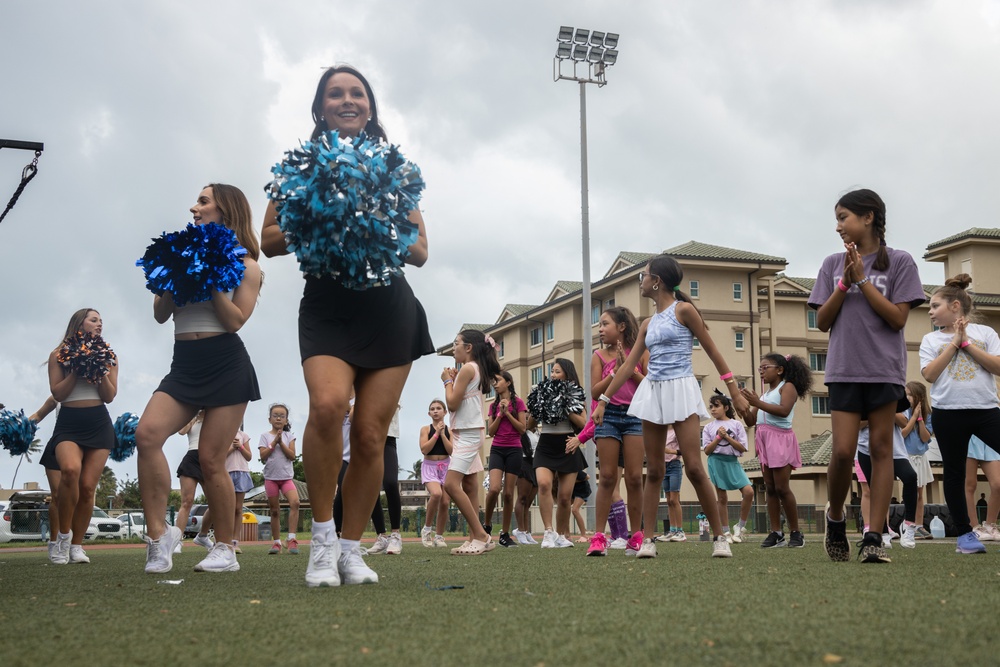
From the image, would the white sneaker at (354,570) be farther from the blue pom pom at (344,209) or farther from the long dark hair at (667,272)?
the long dark hair at (667,272)

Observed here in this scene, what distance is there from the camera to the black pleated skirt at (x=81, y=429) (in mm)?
8406

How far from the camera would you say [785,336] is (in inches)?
2272

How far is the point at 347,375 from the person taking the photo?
4602 mm

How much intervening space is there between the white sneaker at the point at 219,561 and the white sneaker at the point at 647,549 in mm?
2942

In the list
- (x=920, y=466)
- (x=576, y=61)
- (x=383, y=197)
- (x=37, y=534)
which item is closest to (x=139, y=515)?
(x=37, y=534)

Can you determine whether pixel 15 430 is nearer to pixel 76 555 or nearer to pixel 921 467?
pixel 76 555

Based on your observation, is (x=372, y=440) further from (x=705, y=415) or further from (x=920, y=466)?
(x=920, y=466)

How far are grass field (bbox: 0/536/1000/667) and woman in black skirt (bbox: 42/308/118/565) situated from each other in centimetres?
328

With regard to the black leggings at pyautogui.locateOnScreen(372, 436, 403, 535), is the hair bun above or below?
above

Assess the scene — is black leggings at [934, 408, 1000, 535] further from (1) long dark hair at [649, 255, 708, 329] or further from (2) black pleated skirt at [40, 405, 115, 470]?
(2) black pleated skirt at [40, 405, 115, 470]

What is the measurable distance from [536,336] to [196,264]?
192ft

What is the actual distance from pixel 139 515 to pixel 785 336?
3917 cm

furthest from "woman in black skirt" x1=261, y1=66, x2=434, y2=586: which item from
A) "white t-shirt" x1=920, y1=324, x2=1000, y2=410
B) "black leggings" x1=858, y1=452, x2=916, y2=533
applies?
"black leggings" x1=858, y1=452, x2=916, y2=533

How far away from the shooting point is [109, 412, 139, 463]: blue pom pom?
1102cm
